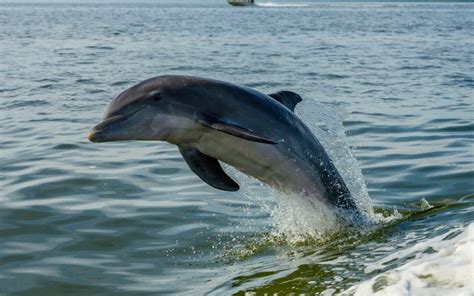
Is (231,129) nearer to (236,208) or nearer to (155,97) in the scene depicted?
(155,97)

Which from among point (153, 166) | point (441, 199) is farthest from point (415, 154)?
point (153, 166)

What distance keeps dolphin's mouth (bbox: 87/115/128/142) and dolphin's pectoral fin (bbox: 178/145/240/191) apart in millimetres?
637

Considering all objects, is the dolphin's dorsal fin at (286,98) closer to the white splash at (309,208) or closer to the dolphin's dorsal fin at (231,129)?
the white splash at (309,208)

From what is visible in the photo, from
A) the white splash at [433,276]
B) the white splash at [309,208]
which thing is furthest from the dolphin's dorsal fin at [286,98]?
the white splash at [433,276]

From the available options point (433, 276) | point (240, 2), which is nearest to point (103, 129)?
point (433, 276)

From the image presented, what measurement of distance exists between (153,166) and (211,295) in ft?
17.1

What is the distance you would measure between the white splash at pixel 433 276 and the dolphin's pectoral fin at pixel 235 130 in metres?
1.36

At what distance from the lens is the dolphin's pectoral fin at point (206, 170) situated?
6.42 metres

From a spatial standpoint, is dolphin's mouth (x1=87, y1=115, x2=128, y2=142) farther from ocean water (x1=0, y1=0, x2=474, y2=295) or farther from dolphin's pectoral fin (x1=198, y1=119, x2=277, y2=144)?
ocean water (x1=0, y1=0, x2=474, y2=295)

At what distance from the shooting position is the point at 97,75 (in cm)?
2153

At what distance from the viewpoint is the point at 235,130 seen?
242 inches

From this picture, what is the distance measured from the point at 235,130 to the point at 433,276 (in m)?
1.95

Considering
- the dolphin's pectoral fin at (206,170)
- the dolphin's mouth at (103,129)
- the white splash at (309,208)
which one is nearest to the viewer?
the dolphin's mouth at (103,129)

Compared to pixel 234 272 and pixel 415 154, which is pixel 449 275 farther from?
pixel 415 154
